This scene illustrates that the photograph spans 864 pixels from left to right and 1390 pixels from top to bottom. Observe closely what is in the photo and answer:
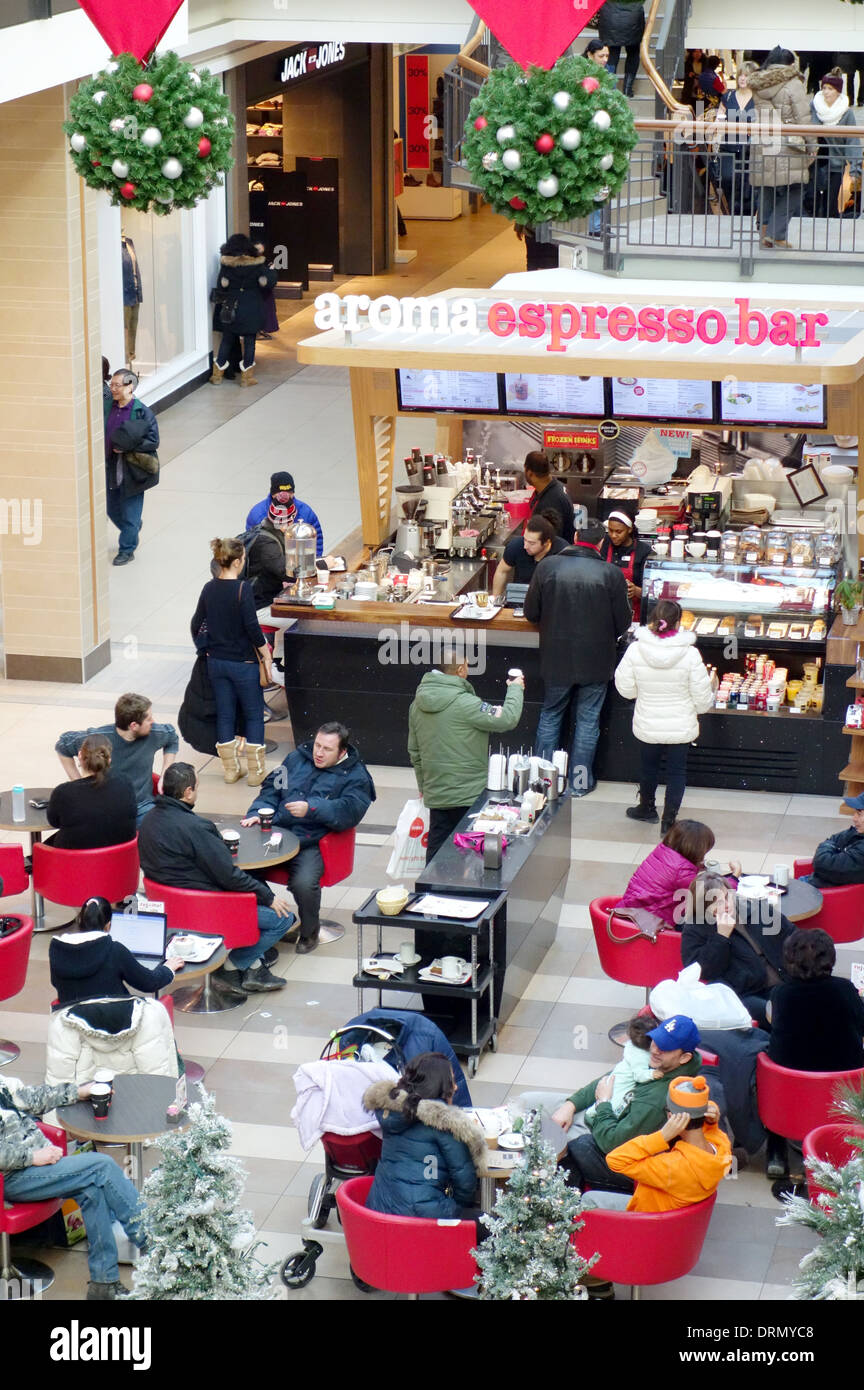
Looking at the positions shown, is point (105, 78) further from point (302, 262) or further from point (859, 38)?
point (302, 262)

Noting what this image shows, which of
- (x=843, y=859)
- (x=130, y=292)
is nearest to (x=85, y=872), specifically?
(x=843, y=859)

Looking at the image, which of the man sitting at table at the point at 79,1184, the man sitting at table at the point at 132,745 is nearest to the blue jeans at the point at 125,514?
the man sitting at table at the point at 132,745

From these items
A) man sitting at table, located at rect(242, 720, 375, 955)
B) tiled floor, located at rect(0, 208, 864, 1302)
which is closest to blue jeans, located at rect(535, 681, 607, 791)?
tiled floor, located at rect(0, 208, 864, 1302)

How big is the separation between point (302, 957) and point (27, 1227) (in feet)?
9.68

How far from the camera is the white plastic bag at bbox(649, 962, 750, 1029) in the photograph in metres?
7.72

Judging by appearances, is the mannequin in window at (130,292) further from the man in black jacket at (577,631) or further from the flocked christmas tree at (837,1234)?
the flocked christmas tree at (837,1234)

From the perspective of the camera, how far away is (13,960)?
8.39 meters

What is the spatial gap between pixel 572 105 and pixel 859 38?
10.3 meters

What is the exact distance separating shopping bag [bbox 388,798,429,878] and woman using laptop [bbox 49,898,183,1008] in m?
2.41

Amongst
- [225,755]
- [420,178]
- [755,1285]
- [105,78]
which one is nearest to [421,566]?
[225,755]

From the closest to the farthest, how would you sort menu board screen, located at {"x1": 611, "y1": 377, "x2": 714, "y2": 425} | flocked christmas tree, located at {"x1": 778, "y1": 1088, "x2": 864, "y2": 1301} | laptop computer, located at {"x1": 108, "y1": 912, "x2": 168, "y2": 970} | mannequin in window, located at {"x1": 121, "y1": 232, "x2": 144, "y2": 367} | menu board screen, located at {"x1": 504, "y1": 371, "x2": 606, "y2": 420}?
flocked christmas tree, located at {"x1": 778, "y1": 1088, "x2": 864, "y2": 1301} < laptop computer, located at {"x1": 108, "y1": 912, "x2": 168, "y2": 970} < menu board screen, located at {"x1": 611, "y1": 377, "x2": 714, "y2": 425} < menu board screen, located at {"x1": 504, "y1": 371, "x2": 606, "y2": 420} < mannequin in window, located at {"x1": 121, "y1": 232, "x2": 144, "y2": 367}

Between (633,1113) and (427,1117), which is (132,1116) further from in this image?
(633,1113)

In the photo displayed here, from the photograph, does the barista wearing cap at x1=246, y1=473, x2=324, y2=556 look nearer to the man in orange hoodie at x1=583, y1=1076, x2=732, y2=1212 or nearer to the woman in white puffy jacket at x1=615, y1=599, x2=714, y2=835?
the woman in white puffy jacket at x1=615, y1=599, x2=714, y2=835

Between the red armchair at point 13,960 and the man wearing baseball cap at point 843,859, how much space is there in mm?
3528
